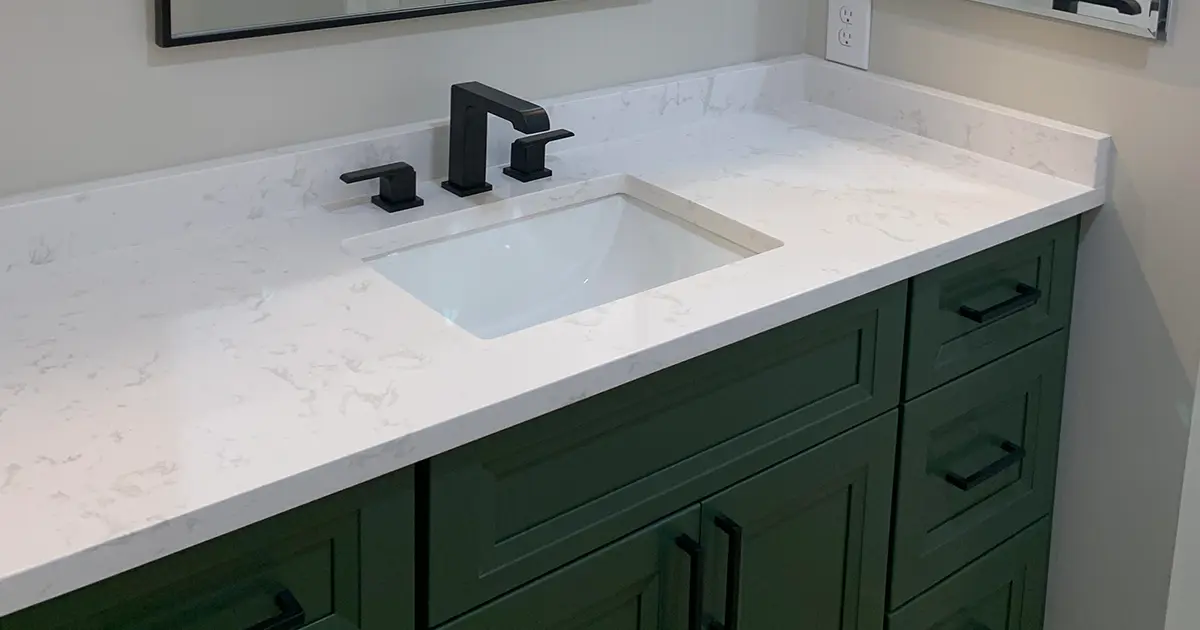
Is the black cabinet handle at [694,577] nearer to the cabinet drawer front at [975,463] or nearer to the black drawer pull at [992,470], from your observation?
the cabinet drawer front at [975,463]

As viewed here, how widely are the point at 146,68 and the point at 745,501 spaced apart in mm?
839

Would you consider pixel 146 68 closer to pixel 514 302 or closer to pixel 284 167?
pixel 284 167

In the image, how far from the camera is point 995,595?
1.90 m

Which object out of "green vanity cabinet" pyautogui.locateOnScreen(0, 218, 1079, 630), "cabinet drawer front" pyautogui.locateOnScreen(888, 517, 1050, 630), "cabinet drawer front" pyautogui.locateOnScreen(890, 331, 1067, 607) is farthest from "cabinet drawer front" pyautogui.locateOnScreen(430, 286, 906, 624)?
"cabinet drawer front" pyautogui.locateOnScreen(888, 517, 1050, 630)

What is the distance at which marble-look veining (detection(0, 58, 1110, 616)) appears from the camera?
1034 millimetres

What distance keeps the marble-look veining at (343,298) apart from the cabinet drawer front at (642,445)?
42mm

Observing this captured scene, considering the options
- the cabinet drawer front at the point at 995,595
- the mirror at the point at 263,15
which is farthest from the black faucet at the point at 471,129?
the cabinet drawer front at the point at 995,595

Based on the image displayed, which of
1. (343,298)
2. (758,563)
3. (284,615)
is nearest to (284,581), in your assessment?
(284,615)

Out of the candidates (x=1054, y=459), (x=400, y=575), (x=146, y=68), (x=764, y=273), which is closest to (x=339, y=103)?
(x=146, y=68)

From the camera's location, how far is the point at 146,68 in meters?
1.47

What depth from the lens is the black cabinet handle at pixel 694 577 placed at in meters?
1.39

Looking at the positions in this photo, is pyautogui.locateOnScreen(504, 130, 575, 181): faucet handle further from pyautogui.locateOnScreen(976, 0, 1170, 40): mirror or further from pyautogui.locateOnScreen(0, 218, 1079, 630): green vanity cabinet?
pyautogui.locateOnScreen(976, 0, 1170, 40): mirror

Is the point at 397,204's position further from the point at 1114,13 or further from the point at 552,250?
A: the point at 1114,13

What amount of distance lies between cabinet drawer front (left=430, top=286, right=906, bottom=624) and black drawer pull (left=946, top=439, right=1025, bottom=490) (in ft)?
0.65
